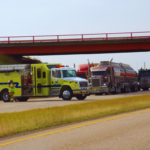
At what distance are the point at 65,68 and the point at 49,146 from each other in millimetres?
21351

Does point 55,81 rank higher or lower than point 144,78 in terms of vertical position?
lower

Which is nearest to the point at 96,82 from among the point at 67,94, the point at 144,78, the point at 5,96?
the point at 67,94

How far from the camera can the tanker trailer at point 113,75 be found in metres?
39.5

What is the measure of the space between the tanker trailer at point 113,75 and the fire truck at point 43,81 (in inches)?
384

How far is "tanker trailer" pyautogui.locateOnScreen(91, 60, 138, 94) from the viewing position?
39.5m

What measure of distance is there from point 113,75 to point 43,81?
40.6 ft

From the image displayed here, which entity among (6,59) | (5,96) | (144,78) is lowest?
(5,96)

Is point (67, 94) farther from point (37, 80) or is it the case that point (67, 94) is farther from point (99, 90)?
point (99, 90)

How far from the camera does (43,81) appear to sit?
2964 centimetres

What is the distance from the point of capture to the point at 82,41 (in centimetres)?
4797

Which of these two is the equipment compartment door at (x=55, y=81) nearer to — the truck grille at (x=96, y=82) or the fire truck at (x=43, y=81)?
the fire truck at (x=43, y=81)

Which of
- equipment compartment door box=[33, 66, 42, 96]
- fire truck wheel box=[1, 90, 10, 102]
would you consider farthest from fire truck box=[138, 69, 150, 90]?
fire truck wheel box=[1, 90, 10, 102]

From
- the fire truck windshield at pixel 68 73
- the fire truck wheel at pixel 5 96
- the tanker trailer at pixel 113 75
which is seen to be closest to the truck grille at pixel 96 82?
the tanker trailer at pixel 113 75

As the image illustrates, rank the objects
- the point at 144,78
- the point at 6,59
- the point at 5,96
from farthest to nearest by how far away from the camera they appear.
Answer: the point at 144,78 < the point at 6,59 < the point at 5,96
